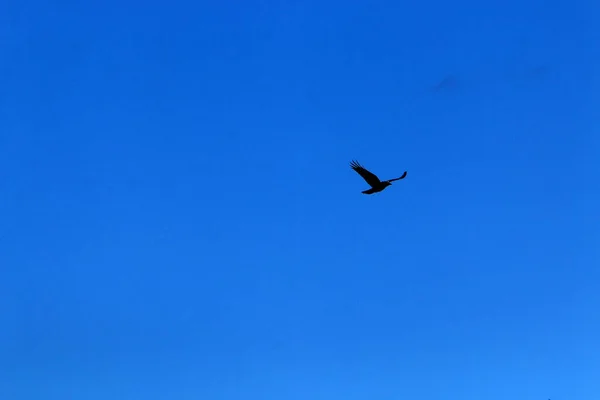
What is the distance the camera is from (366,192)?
9062 centimetres
